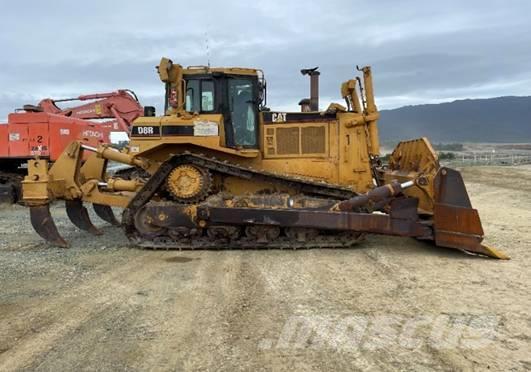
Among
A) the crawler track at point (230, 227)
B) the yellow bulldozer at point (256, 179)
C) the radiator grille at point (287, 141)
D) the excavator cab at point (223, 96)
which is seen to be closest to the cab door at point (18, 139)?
the yellow bulldozer at point (256, 179)

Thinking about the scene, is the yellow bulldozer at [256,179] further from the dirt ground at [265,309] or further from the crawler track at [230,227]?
the dirt ground at [265,309]

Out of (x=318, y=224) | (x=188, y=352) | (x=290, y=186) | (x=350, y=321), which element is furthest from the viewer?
(x=290, y=186)

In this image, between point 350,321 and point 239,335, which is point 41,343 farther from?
point 350,321

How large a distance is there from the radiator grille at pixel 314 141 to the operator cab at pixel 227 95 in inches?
41.3

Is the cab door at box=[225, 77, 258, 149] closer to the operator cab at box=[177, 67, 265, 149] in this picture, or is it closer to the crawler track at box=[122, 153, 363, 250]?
the operator cab at box=[177, 67, 265, 149]

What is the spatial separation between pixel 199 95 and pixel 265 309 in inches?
204

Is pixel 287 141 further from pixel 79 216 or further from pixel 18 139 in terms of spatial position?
pixel 18 139

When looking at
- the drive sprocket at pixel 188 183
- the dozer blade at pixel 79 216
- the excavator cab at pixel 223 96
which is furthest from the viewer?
the dozer blade at pixel 79 216

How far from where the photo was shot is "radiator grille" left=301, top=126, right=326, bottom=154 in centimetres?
1010

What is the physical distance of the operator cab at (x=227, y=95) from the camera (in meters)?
9.85

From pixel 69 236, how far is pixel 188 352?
700 cm

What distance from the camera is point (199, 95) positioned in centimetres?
988

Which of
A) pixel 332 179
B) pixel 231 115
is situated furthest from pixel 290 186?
pixel 231 115

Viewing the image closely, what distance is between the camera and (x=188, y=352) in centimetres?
461
